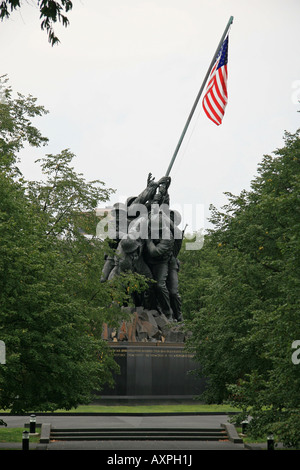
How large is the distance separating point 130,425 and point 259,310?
709cm

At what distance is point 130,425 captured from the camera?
23688 millimetres

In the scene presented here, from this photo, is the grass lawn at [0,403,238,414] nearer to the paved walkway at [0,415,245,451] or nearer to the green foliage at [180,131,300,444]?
the paved walkway at [0,415,245,451]

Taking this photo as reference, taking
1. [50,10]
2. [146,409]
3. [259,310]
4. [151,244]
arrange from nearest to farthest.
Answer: [50,10] → [259,310] → [146,409] → [151,244]

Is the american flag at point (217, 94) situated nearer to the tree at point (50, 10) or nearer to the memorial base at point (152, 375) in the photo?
the memorial base at point (152, 375)

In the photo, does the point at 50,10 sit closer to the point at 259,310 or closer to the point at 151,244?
the point at 259,310

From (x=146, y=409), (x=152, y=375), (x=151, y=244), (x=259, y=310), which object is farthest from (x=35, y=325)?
(x=151, y=244)

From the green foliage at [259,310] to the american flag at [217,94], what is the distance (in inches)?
113

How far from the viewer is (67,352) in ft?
61.7

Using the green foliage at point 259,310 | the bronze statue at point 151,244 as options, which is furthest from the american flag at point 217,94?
the bronze statue at point 151,244

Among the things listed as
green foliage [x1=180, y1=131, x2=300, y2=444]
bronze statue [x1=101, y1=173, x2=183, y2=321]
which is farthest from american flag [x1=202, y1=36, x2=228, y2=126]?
bronze statue [x1=101, y1=173, x2=183, y2=321]

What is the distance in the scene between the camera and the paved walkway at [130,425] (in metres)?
19.9

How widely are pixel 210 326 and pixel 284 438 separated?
9775 millimetres
